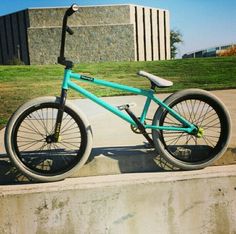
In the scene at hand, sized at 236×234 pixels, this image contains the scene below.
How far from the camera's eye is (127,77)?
1773 centimetres

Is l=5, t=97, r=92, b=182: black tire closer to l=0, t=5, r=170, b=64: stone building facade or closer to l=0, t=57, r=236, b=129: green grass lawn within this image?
l=0, t=57, r=236, b=129: green grass lawn

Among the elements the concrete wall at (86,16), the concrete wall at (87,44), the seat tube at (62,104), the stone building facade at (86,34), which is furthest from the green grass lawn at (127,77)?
the concrete wall at (86,16)

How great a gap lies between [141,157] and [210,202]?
0.73 meters

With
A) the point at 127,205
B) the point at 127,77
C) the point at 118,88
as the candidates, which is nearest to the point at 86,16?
the point at 127,77

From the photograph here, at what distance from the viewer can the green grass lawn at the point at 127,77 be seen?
43.4 ft

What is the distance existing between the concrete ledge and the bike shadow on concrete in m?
0.12

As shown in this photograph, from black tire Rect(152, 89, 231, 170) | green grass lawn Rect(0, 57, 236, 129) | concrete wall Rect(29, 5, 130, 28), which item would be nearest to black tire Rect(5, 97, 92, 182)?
black tire Rect(152, 89, 231, 170)

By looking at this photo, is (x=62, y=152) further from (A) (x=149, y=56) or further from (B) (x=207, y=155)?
(A) (x=149, y=56)

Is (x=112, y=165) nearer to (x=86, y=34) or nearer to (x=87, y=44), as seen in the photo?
(x=87, y=44)

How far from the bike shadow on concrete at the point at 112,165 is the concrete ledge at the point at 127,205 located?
12 cm

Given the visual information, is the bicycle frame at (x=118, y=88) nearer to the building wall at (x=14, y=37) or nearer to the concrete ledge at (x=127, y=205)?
the concrete ledge at (x=127, y=205)

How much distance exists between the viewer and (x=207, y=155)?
137 inches

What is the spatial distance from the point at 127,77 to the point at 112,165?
14.5 meters

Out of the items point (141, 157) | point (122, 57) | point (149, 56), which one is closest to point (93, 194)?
point (141, 157)
